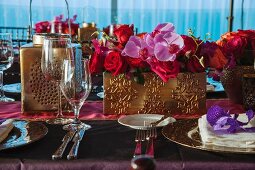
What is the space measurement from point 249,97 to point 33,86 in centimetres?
58

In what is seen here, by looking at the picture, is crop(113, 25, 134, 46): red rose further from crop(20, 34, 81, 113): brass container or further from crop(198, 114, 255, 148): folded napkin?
crop(198, 114, 255, 148): folded napkin

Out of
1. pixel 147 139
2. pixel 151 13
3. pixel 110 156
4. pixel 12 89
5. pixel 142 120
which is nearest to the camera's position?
pixel 110 156

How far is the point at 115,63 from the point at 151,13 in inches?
140

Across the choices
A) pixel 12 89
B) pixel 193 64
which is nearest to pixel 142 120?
pixel 193 64

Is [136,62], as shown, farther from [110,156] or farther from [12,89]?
[12,89]

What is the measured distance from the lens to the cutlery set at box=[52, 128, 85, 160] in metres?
0.80

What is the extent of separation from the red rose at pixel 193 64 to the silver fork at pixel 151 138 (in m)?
0.25

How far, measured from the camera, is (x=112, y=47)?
1.14m

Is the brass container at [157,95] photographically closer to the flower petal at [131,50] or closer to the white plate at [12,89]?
the flower petal at [131,50]

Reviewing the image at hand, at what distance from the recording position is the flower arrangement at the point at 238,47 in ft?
4.08

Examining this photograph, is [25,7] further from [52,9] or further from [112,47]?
[112,47]

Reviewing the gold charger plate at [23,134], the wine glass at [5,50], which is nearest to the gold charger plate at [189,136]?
the gold charger plate at [23,134]

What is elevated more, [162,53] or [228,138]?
[162,53]

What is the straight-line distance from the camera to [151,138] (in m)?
0.92
